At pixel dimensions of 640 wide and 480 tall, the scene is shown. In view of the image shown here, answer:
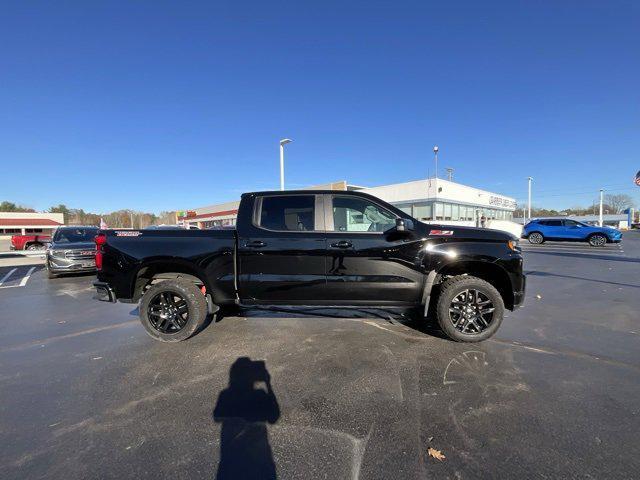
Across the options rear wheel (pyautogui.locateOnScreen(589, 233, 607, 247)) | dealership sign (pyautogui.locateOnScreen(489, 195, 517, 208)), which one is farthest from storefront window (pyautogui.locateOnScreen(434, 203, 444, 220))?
dealership sign (pyautogui.locateOnScreen(489, 195, 517, 208))

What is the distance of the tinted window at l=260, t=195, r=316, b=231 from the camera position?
179 inches

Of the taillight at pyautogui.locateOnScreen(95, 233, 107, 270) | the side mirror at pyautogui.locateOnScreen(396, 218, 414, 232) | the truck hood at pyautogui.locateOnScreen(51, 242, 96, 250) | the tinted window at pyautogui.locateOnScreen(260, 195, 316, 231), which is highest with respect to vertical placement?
the tinted window at pyautogui.locateOnScreen(260, 195, 316, 231)

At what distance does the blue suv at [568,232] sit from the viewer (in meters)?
20.7

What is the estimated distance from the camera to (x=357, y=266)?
14.4ft

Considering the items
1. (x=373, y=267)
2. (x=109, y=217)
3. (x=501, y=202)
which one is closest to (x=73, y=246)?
(x=373, y=267)

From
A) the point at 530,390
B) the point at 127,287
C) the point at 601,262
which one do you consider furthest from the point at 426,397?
the point at 601,262

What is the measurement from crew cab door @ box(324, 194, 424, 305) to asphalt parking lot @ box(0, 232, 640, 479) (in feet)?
2.15

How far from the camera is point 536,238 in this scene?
2342 cm

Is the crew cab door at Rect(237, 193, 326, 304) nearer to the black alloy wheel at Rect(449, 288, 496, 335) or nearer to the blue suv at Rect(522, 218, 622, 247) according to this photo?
the black alloy wheel at Rect(449, 288, 496, 335)

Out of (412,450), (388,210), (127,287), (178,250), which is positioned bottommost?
(412,450)

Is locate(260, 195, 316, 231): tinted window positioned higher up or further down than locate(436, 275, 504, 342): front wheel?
higher up

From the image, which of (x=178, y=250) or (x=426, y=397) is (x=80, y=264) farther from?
(x=426, y=397)

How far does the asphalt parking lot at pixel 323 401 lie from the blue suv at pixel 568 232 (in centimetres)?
1994

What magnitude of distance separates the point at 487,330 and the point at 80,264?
37.0 ft
